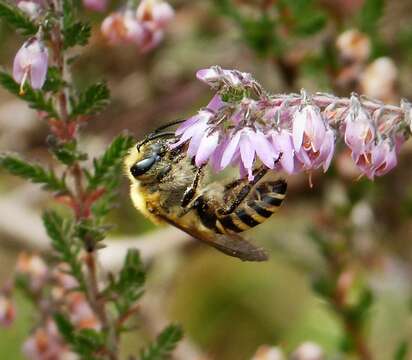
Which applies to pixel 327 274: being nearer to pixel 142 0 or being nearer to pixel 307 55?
pixel 307 55

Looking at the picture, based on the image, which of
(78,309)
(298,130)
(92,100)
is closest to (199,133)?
(298,130)

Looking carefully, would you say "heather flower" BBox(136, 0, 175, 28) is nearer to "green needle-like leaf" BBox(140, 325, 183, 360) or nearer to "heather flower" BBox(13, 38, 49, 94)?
"heather flower" BBox(13, 38, 49, 94)

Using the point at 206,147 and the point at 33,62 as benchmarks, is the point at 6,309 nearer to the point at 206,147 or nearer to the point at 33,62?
the point at 33,62

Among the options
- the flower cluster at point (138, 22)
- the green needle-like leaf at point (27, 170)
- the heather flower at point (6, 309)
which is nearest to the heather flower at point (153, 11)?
the flower cluster at point (138, 22)

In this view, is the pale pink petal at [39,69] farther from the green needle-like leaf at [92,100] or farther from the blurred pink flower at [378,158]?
the blurred pink flower at [378,158]

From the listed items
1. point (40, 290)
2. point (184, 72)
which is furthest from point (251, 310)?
point (40, 290)

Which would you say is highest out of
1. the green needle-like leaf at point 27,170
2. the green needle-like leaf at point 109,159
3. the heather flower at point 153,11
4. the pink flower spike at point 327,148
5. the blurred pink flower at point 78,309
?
the heather flower at point 153,11

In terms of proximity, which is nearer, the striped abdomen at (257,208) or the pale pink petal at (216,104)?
the pale pink petal at (216,104)
